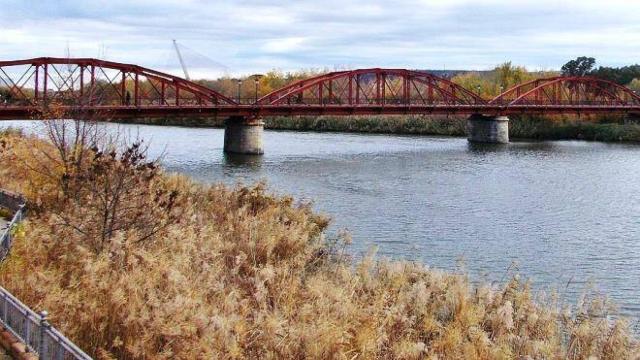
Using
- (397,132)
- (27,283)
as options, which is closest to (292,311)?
(27,283)

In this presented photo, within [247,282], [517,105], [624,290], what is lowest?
[624,290]

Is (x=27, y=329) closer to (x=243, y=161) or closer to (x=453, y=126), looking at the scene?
(x=243, y=161)

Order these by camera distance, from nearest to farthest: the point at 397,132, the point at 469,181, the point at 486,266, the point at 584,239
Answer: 1. the point at 486,266
2. the point at 584,239
3. the point at 469,181
4. the point at 397,132

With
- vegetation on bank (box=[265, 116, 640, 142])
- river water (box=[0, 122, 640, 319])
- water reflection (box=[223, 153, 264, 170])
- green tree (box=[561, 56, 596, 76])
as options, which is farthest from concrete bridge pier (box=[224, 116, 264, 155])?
green tree (box=[561, 56, 596, 76])

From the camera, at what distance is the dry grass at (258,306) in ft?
36.5

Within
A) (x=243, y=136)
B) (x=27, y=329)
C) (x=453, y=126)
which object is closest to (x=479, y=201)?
(x=27, y=329)

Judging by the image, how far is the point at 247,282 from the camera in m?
15.3

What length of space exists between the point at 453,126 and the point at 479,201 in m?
76.2

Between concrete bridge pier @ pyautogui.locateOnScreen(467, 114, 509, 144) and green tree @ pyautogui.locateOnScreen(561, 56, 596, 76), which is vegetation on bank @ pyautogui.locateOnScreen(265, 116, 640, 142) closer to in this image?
concrete bridge pier @ pyautogui.locateOnScreen(467, 114, 509, 144)

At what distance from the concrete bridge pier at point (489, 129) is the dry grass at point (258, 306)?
3046 inches

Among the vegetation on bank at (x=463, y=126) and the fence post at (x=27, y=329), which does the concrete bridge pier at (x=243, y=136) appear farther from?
the fence post at (x=27, y=329)

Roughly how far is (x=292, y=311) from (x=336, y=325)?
1258 millimetres

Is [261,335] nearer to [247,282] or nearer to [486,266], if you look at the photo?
[247,282]

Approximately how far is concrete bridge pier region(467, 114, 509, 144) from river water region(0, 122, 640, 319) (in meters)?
12.5
